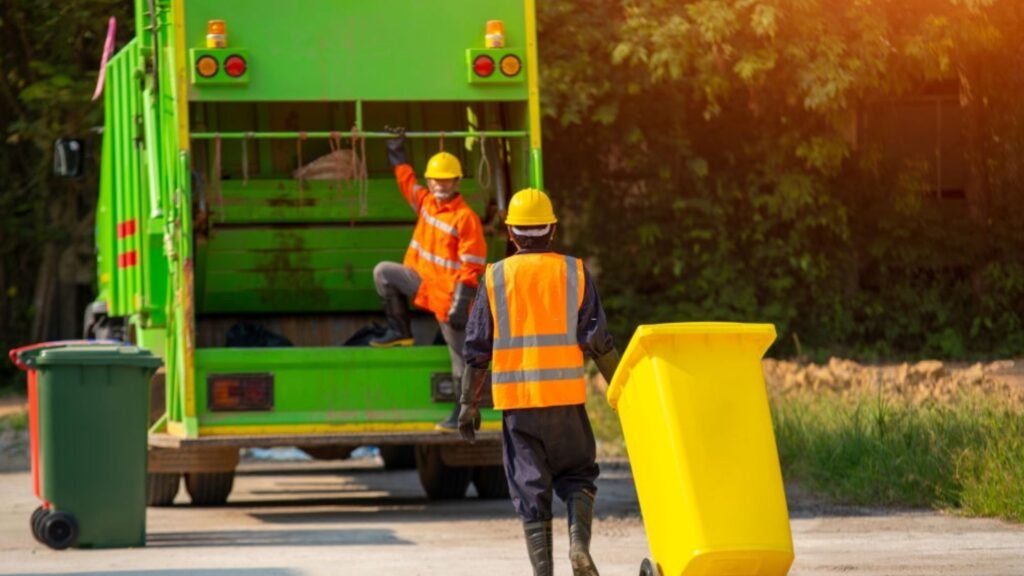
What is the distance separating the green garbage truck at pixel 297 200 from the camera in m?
11.1

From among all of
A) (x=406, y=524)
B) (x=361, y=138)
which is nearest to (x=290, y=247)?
(x=361, y=138)

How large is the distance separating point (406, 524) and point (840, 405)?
3.35 metres

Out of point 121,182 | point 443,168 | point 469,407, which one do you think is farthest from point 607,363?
point 121,182

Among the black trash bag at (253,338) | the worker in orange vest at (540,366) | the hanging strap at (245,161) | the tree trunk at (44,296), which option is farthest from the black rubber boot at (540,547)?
the tree trunk at (44,296)

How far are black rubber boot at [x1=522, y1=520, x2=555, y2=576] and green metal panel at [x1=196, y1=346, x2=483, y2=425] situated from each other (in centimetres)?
378

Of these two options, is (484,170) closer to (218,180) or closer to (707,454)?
(218,180)

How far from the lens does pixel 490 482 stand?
1259 centimetres

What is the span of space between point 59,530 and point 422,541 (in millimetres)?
1636

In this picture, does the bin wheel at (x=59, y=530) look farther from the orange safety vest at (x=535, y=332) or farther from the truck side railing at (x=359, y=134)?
the orange safety vest at (x=535, y=332)

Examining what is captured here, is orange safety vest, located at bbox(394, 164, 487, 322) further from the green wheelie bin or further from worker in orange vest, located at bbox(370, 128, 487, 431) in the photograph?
the green wheelie bin

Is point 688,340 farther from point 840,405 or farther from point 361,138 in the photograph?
point 840,405

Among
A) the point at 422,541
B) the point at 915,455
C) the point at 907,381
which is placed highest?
the point at 907,381

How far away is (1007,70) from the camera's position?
18.3 metres

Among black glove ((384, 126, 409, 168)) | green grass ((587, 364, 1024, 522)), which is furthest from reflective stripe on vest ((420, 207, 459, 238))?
green grass ((587, 364, 1024, 522))
